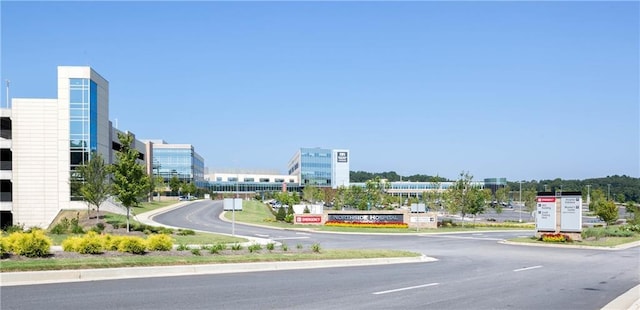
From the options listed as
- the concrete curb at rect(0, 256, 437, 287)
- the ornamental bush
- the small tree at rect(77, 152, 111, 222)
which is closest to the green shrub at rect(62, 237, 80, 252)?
the concrete curb at rect(0, 256, 437, 287)

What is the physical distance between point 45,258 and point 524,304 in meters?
13.2

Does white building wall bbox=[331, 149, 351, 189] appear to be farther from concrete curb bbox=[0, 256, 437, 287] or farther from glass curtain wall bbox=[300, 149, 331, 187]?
concrete curb bbox=[0, 256, 437, 287]

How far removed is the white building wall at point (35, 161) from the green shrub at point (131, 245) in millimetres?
35869

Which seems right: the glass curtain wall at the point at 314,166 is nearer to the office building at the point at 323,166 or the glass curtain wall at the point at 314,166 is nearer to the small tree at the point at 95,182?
the office building at the point at 323,166

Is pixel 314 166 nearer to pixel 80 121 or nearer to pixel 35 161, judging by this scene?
pixel 80 121

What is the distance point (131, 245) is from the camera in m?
18.8

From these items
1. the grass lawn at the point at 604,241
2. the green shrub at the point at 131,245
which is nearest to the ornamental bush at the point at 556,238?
the grass lawn at the point at 604,241

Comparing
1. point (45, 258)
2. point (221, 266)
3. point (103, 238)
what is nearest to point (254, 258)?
point (221, 266)

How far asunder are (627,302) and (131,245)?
14429mm

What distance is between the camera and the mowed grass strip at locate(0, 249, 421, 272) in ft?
49.5

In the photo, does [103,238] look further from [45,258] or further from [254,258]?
[254,258]

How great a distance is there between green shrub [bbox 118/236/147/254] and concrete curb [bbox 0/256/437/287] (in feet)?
8.75

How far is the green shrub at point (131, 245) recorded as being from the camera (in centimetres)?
1866

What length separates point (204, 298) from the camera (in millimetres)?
12453
